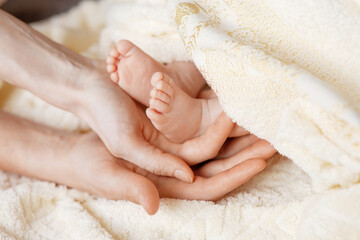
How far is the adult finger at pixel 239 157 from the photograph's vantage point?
31.7 inches

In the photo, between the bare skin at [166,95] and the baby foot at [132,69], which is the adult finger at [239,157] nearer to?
the bare skin at [166,95]

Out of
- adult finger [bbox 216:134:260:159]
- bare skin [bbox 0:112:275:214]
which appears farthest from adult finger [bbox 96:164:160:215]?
adult finger [bbox 216:134:260:159]

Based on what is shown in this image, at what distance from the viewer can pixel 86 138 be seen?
35.5 inches

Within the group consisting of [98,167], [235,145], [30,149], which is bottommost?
[30,149]

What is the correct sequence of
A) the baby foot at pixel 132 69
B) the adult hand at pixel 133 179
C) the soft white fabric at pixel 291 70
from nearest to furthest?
the soft white fabric at pixel 291 70, the adult hand at pixel 133 179, the baby foot at pixel 132 69

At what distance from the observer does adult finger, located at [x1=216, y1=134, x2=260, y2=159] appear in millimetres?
872

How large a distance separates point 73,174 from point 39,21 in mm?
595

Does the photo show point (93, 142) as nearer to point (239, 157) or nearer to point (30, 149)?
point (30, 149)

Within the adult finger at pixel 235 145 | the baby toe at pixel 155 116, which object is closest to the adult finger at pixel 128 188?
the baby toe at pixel 155 116

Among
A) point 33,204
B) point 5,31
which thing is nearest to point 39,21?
point 5,31

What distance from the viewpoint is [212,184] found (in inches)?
31.0

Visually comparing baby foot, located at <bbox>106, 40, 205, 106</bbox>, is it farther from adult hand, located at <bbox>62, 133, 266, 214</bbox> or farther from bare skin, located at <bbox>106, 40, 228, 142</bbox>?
adult hand, located at <bbox>62, 133, 266, 214</bbox>

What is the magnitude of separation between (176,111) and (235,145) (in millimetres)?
162

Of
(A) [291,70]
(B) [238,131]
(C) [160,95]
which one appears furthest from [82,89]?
(A) [291,70]
